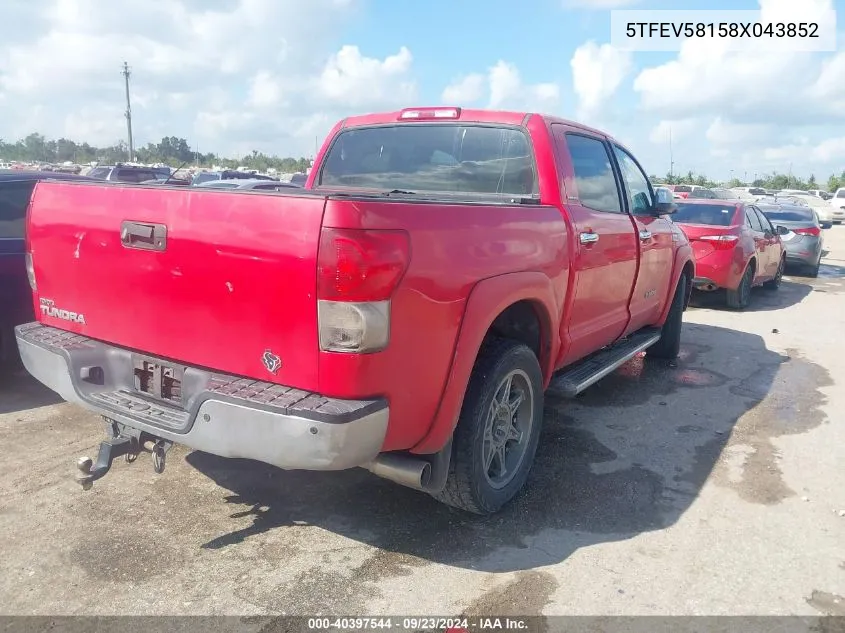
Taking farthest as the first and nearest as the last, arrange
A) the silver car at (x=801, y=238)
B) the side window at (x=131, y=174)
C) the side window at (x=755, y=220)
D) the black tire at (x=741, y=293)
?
the silver car at (x=801, y=238), the side window at (x=131, y=174), the side window at (x=755, y=220), the black tire at (x=741, y=293)

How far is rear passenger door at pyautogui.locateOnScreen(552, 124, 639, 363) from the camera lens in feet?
13.4

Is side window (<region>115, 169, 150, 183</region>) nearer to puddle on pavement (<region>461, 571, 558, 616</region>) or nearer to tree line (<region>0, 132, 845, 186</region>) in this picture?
puddle on pavement (<region>461, 571, 558, 616</region>)

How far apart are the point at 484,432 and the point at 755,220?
971 cm

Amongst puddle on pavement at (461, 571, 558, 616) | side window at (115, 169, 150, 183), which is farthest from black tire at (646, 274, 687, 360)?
side window at (115, 169, 150, 183)

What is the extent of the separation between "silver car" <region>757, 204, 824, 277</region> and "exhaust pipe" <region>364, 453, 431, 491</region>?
529 inches

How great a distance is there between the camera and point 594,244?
4.23m

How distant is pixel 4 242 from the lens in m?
5.12

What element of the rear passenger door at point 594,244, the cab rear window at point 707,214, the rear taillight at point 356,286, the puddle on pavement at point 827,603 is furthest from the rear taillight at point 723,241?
the rear taillight at point 356,286

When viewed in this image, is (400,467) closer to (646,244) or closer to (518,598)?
(518,598)

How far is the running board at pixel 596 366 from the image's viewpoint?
13.6ft

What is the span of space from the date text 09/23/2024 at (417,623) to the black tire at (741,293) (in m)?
8.59

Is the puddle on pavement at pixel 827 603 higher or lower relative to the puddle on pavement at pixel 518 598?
lower

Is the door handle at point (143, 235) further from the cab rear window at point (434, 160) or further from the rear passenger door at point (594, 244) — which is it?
the rear passenger door at point (594, 244)

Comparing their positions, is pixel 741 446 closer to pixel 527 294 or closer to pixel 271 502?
pixel 527 294
